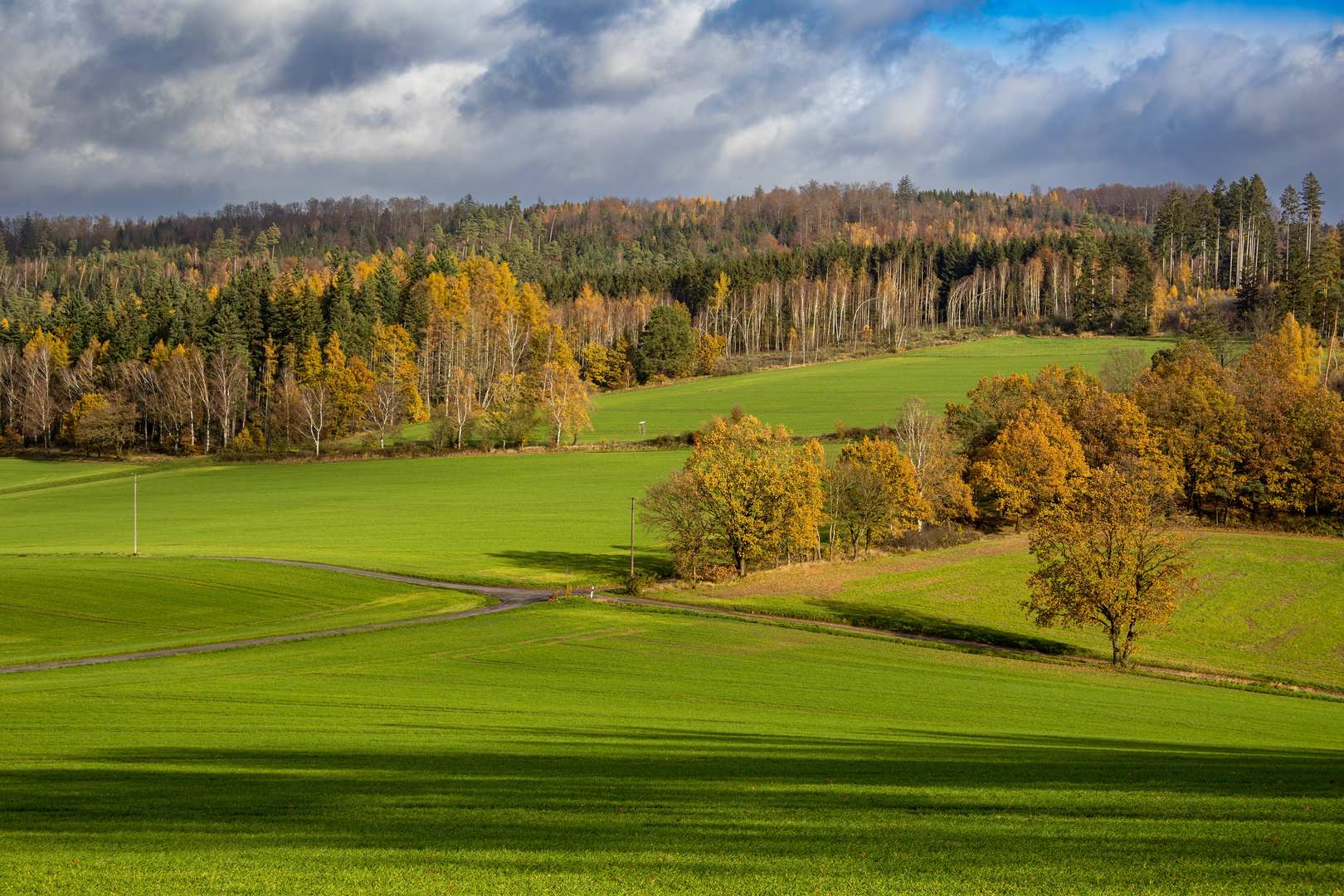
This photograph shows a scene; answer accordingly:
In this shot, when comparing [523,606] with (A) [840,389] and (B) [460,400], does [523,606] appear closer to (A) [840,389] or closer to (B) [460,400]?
(B) [460,400]

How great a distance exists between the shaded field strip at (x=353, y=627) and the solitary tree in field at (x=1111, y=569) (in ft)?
96.8

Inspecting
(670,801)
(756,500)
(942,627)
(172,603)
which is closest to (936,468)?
(756,500)

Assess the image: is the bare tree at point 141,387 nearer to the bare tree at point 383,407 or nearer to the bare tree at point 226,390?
the bare tree at point 226,390

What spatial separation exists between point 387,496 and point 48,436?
73.8m

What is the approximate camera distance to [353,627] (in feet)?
135

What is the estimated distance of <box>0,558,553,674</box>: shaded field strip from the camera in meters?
31.5

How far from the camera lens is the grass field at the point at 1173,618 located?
42219 mm

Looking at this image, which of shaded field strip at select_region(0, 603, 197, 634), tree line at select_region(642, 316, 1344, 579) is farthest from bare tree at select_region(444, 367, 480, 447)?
shaded field strip at select_region(0, 603, 197, 634)

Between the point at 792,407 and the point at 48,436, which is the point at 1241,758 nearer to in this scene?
the point at 792,407

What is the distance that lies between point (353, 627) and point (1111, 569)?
3882 centimetres

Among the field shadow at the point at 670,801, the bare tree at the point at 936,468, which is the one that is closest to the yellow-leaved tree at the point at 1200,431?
the bare tree at the point at 936,468

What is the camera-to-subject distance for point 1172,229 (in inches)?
7136

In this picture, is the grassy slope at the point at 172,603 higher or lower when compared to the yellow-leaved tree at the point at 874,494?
lower

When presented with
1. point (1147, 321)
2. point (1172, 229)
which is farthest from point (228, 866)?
point (1172, 229)
